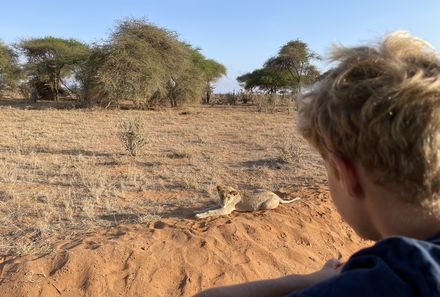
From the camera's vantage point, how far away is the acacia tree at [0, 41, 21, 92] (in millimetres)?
27889

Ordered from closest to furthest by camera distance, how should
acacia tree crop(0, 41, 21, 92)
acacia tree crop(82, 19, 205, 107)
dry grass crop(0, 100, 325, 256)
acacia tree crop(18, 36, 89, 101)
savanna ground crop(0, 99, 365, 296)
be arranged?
1. savanna ground crop(0, 99, 365, 296)
2. dry grass crop(0, 100, 325, 256)
3. acacia tree crop(82, 19, 205, 107)
4. acacia tree crop(18, 36, 89, 101)
5. acacia tree crop(0, 41, 21, 92)

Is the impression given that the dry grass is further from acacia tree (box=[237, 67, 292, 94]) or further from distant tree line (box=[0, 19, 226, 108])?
acacia tree (box=[237, 67, 292, 94])

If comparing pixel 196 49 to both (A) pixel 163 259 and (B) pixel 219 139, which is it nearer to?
(B) pixel 219 139

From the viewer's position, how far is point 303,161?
830 centimetres

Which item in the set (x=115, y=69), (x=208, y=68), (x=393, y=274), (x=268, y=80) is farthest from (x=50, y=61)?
(x=393, y=274)

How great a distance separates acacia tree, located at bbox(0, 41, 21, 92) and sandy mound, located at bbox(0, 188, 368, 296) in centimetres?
2731

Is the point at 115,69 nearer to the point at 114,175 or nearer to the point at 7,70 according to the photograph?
the point at 7,70

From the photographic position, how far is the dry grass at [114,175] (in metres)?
4.87

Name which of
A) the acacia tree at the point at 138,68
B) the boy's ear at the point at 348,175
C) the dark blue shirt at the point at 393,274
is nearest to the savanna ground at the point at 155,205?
the boy's ear at the point at 348,175

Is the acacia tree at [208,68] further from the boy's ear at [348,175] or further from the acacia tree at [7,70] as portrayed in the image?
the boy's ear at [348,175]

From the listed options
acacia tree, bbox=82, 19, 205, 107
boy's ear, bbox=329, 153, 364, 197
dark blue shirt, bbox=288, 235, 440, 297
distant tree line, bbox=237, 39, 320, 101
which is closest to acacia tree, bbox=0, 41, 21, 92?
acacia tree, bbox=82, 19, 205, 107

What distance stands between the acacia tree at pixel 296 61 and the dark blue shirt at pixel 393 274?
27.7 metres

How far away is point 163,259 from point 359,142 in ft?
10.3

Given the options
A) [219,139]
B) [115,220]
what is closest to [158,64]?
[219,139]
